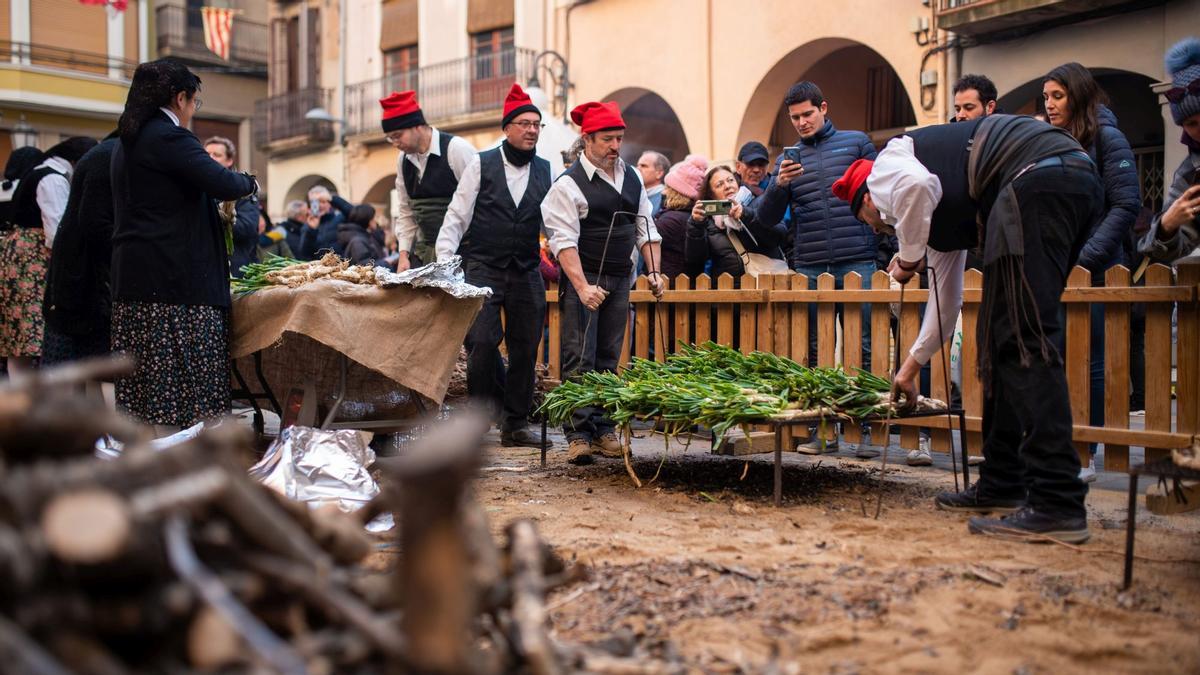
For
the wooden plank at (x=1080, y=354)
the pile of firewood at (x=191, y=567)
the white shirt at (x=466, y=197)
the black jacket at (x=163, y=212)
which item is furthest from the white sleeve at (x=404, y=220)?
the pile of firewood at (x=191, y=567)

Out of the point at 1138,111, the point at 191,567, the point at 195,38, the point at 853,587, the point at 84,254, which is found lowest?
the point at 853,587

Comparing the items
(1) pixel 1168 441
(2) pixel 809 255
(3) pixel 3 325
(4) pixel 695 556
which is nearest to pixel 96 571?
(4) pixel 695 556

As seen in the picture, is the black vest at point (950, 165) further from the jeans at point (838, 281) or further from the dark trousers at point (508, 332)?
the dark trousers at point (508, 332)

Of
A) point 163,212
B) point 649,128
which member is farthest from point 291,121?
point 163,212

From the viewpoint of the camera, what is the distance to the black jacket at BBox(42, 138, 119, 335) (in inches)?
221

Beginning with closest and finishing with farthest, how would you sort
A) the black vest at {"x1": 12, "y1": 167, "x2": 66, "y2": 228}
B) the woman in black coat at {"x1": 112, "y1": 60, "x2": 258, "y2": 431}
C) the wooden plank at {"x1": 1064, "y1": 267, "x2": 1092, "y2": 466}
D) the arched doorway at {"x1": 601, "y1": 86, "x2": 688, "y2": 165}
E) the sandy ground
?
1. the sandy ground
2. the woman in black coat at {"x1": 112, "y1": 60, "x2": 258, "y2": 431}
3. the wooden plank at {"x1": 1064, "y1": 267, "x2": 1092, "y2": 466}
4. the black vest at {"x1": 12, "y1": 167, "x2": 66, "y2": 228}
5. the arched doorway at {"x1": 601, "y1": 86, "x2": 688, "y2": 165}

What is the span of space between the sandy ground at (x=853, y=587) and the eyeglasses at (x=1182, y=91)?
6.20ft

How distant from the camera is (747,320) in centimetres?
708

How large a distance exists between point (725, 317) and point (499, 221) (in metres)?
1.72

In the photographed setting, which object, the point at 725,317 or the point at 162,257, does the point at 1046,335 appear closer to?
the point at 725,317

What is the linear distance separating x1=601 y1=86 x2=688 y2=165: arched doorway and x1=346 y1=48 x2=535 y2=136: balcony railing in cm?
220

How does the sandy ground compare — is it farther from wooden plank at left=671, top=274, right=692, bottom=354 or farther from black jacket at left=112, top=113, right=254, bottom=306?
wooden plank at left=671, top=274, right=692, bottom=354

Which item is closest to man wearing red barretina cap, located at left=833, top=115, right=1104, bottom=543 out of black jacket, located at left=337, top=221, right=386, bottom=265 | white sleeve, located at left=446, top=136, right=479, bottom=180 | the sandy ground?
the sandy ground

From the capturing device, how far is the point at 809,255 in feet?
22.5
